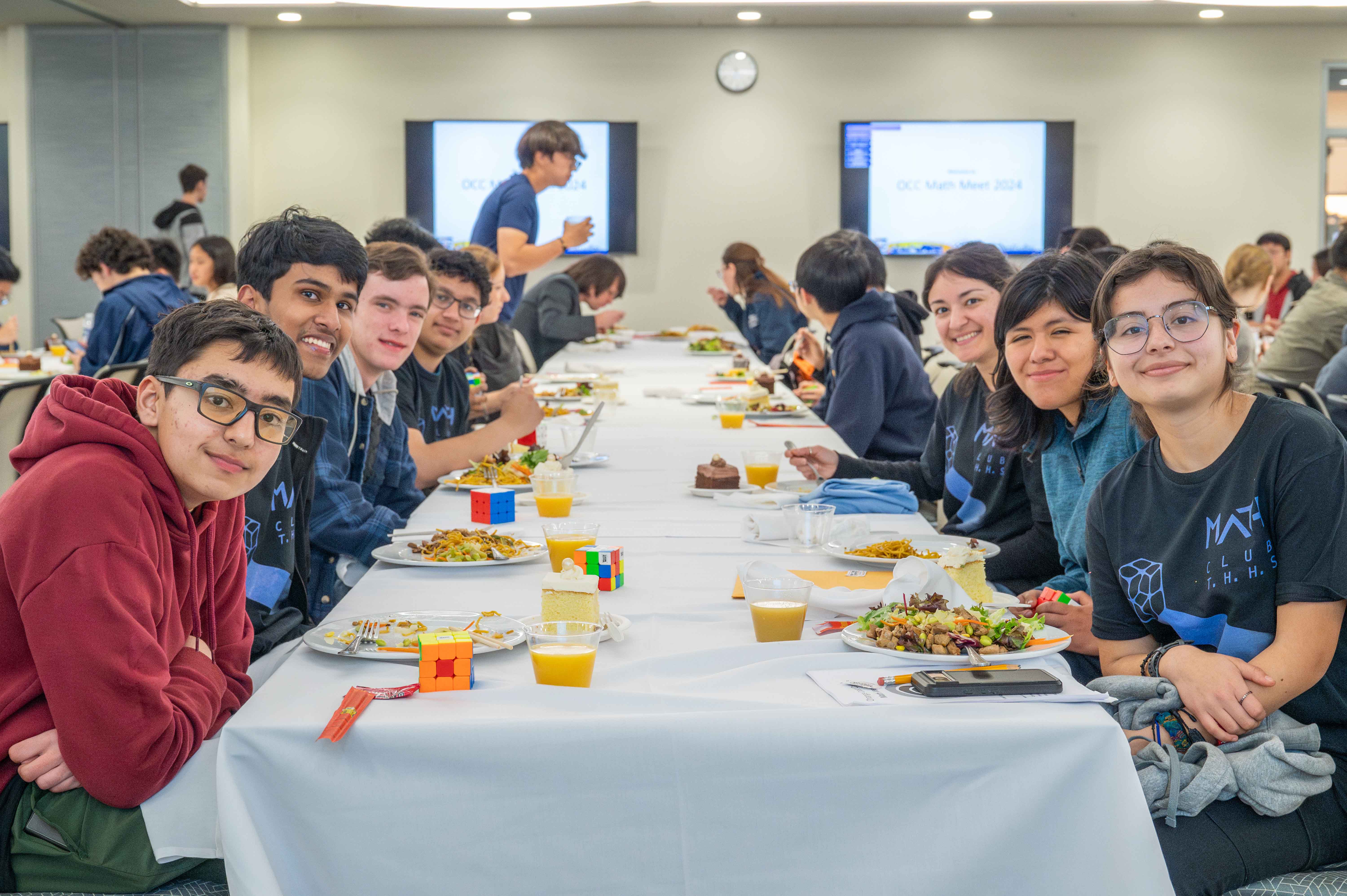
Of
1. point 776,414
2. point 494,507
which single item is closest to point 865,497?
point 494,507

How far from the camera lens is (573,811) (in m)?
1.11

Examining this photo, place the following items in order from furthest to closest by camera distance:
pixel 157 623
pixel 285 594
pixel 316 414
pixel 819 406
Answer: pixel 819 406, pixel 316 414, pixel 285 594, pixel 157 623

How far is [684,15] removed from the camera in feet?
26.9

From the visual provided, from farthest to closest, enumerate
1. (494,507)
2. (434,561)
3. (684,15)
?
1. (684,15)
2. (494,507)
3. (434,561)

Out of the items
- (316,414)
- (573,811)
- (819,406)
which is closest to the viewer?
(573,811)

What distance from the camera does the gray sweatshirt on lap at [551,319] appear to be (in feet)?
20.3

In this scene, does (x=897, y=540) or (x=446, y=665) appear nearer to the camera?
(x=446, y=665)

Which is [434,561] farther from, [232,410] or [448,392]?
[448,392]

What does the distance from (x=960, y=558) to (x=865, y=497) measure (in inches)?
27.4

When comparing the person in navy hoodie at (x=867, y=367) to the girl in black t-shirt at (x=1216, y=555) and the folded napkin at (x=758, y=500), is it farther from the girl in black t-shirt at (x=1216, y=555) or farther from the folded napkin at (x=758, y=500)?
the girl in black t-shirt at (x=1216, y=555)

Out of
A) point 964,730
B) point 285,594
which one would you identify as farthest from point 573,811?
point 285,594

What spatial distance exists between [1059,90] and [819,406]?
18.1 ft

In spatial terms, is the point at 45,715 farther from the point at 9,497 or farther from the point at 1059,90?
the point at 1059,90

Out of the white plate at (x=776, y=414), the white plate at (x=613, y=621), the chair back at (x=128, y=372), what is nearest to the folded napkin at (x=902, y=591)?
the white plate at (x=613, y=621)
